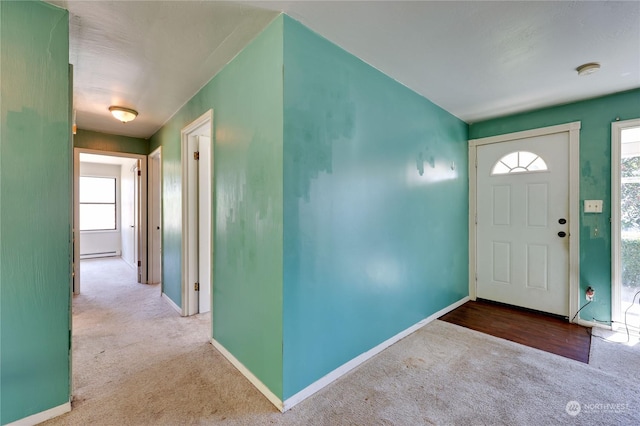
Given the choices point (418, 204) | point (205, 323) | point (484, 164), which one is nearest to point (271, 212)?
point (418, 204)

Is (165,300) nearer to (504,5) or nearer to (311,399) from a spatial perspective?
(311,399)

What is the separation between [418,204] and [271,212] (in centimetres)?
169

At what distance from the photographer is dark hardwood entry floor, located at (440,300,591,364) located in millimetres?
2396

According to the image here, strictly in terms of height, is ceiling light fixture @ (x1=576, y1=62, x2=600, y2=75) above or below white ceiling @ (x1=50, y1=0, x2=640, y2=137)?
below

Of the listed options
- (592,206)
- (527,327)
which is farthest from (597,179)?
(527,327)

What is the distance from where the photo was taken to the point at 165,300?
355 centimetres

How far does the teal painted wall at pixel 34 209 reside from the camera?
1.43m

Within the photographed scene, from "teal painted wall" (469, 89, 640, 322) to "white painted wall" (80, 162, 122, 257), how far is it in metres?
9.08

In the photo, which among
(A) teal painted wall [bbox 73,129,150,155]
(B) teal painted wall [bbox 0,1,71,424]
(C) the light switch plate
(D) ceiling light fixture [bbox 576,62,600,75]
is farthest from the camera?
(A) teal painted wall [bbox 73,129,150,155]

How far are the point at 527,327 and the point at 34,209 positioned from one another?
4165mm

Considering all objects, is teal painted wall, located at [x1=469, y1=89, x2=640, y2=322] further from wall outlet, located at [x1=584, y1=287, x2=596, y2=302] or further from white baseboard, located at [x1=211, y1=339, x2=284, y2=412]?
white baseboard, located at [x1=211, y1=339, x2=284, y2=412]

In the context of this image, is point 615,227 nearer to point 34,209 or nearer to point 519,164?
point 519,164

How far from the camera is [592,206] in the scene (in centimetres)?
281

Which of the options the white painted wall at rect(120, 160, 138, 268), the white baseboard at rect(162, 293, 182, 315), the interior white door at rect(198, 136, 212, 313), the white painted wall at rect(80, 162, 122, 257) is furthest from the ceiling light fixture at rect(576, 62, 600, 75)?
the white painted wall at rect(80, 162, 122, 257)
